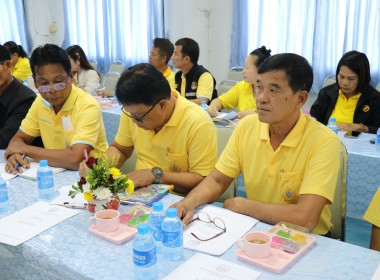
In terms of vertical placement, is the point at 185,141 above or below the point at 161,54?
below

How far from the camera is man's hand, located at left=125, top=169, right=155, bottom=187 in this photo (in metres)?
1.88

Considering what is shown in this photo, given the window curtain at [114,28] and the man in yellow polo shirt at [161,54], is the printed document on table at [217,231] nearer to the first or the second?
the man in yellow polo shirt at [161,54]

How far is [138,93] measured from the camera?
70.4 inches

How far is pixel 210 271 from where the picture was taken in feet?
3.98

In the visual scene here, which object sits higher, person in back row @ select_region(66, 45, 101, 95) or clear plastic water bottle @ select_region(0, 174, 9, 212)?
person in back row @ select_region(66, 45, 101, 95)

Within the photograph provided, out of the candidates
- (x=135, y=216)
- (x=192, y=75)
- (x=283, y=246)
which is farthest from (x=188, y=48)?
(x=283, y=246)

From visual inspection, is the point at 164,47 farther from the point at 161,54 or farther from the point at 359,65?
the point at 359,65

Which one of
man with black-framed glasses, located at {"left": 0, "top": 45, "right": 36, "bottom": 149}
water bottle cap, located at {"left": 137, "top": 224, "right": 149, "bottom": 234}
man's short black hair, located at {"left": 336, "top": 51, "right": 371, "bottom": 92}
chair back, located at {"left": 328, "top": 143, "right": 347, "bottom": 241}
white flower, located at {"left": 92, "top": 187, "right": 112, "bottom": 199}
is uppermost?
man's short black hair, located at {"left": 336, "top": 51, "right": 371, "bottom": 92}

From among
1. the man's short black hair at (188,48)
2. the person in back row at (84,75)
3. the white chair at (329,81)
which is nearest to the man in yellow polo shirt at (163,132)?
the man's short black hair at (188,48)

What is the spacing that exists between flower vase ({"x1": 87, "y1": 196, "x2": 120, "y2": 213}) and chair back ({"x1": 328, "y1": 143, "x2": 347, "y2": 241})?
3.32 ft

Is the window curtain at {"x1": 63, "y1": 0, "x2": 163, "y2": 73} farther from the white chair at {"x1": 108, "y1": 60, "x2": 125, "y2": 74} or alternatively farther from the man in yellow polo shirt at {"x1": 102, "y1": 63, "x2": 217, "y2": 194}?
the man in yellow polo shirt at {"x1": 102, "y1": 63, "x2": 217, "y2": 194}

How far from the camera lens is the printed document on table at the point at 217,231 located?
4.48 feet

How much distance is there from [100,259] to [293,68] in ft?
3.43

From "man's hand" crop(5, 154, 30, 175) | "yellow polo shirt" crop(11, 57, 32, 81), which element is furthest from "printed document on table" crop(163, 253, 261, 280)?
"yellow polo shirt" crop(11, 57, 32, 81)
